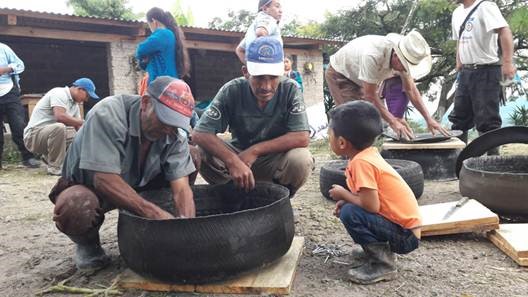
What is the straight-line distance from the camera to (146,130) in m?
2.31

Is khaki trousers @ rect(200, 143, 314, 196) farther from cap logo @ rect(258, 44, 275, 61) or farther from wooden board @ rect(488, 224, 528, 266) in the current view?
wooden board @ rect(488, 224, 528, 266)

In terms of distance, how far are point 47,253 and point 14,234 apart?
0.67 metres

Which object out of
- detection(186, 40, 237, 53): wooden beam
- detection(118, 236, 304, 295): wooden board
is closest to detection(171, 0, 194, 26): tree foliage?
detection(186, 40, 237, 53): wooden beam

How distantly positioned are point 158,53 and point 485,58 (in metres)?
3.30

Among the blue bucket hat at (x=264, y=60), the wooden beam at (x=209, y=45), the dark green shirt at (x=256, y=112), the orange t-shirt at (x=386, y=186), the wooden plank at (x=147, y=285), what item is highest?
the wooden beam at (x=209, y=45)

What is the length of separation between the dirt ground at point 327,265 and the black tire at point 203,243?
179 mm

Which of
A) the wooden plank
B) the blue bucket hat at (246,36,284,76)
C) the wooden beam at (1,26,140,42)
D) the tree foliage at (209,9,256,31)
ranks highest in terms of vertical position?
the tree foliage at (209,9,256,31)

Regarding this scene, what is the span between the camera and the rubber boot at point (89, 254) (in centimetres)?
251

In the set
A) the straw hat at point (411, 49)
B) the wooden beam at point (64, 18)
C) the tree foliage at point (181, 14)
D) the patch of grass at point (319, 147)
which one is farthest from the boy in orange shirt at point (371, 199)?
the tree foliage at point (181, 14)

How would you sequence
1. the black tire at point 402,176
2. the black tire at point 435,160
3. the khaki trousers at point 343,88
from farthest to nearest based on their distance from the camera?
the khaki trousers at point 343,88, the black tire at point 435,160, the black tire at point 402,176

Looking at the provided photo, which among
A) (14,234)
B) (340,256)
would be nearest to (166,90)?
(340,256)

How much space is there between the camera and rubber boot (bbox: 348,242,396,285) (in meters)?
2.27

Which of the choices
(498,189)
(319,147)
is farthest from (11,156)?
(498,189)

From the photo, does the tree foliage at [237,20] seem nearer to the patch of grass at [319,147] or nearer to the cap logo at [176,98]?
the patch of grass at [319,147]
